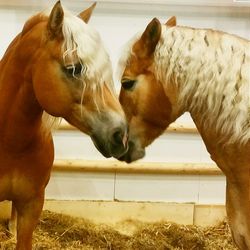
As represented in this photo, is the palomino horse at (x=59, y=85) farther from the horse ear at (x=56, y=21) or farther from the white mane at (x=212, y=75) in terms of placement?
the white mane at (x=212, y=75)

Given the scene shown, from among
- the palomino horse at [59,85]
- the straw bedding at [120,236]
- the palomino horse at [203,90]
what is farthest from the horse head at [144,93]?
the straw bedding at [120,236]

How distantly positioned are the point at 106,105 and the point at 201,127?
42 cm

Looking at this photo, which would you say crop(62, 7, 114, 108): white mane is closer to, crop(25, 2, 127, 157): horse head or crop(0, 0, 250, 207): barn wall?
crop(25, 2, 127, 157): horse head

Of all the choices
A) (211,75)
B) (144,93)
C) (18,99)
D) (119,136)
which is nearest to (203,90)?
(211,75)

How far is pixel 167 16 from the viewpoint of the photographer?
2879 millimetres

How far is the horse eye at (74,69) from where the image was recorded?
5.57 ft

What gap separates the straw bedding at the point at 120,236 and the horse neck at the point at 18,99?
3.37 feet

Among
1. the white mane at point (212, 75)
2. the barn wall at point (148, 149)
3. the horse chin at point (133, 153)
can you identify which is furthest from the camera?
the barn wall at point (148, 149)

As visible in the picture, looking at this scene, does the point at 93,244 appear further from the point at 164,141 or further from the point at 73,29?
the point at 73,29

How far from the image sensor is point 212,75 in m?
1.83

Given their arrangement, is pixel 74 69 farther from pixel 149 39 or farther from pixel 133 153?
pixel 133 153

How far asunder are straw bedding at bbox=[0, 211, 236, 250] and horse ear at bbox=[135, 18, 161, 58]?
1.33 m

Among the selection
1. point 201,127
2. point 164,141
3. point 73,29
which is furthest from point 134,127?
point 164,141

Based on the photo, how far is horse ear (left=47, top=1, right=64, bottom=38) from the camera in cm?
167
